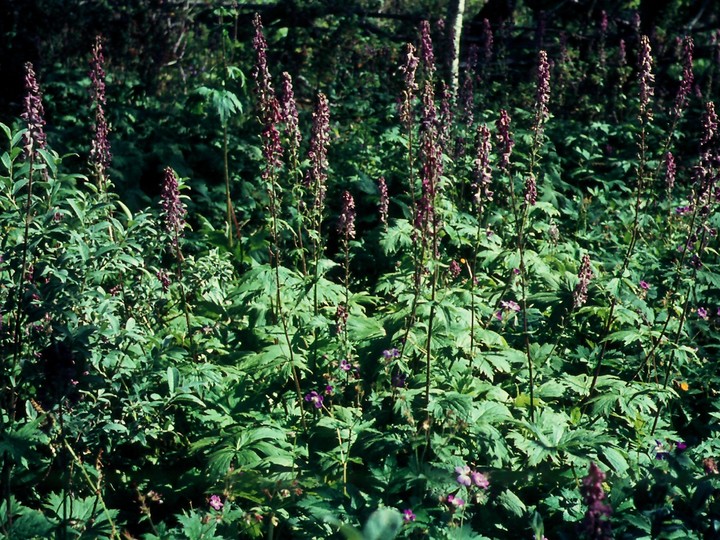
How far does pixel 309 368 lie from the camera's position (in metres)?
4.39

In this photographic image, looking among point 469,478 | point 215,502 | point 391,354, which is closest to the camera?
point 469,478

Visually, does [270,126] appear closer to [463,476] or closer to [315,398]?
[315,398]

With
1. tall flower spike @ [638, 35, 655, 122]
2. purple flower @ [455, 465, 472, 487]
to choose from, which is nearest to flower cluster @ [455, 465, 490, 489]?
purple flower @ [455, 465, 472, 487]

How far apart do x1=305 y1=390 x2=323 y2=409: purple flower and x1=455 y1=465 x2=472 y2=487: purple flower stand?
957 millimetres

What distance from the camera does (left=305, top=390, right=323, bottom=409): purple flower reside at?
3931 mm

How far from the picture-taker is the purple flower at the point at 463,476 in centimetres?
303

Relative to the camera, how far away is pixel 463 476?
3.06 meters

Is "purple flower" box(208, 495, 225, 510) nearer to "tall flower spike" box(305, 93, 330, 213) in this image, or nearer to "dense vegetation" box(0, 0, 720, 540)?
"dense vegetation" box(0, 0, 720, 540)

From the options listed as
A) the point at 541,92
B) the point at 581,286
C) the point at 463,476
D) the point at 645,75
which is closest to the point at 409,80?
the point at 541,92

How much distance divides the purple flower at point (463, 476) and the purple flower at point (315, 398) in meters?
0.96

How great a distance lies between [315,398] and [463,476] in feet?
3.63

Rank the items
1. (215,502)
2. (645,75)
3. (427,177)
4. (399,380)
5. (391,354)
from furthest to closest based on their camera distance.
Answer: (645,75) < (391,354) < (399,380) < (427,177) < (215,502)

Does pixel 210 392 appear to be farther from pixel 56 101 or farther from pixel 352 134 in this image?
pixel 56 101

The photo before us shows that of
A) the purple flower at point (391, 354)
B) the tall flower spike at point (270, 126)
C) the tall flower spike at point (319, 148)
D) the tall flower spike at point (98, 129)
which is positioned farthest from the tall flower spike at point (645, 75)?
the tall flower spike at point (98, 129)
